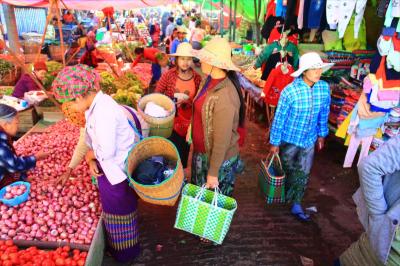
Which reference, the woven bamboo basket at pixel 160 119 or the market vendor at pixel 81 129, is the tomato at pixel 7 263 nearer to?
the market vendor at pixel 81 129

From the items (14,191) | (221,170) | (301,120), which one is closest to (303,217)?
(301,120)

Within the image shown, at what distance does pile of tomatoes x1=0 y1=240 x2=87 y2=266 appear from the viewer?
88.5 inches

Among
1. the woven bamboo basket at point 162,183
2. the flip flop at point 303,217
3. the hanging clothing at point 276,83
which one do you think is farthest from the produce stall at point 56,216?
the hanging clothing at point 276,83

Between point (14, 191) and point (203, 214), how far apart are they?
5.37 ft

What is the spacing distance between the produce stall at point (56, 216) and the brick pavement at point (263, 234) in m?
0.51

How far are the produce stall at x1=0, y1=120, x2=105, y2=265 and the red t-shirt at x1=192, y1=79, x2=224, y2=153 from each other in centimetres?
108

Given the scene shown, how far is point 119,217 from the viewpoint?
2.69 metres

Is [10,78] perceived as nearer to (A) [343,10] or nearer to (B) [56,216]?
(B) [56,216]

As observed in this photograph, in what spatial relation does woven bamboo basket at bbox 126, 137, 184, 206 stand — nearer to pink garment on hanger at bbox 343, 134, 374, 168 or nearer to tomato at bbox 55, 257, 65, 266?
tomato at bbox 55, 257, 65, 266

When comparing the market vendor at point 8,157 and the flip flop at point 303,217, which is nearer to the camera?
the market vendor at point 8,157

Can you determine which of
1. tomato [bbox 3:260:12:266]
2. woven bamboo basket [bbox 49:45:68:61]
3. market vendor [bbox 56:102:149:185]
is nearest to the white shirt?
market vendor [bbox 56:102:149:185]

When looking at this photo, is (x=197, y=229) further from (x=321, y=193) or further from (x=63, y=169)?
(x=321, y=193)

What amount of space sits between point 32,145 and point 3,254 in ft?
6.76

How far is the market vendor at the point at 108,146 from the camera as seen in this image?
225cm
